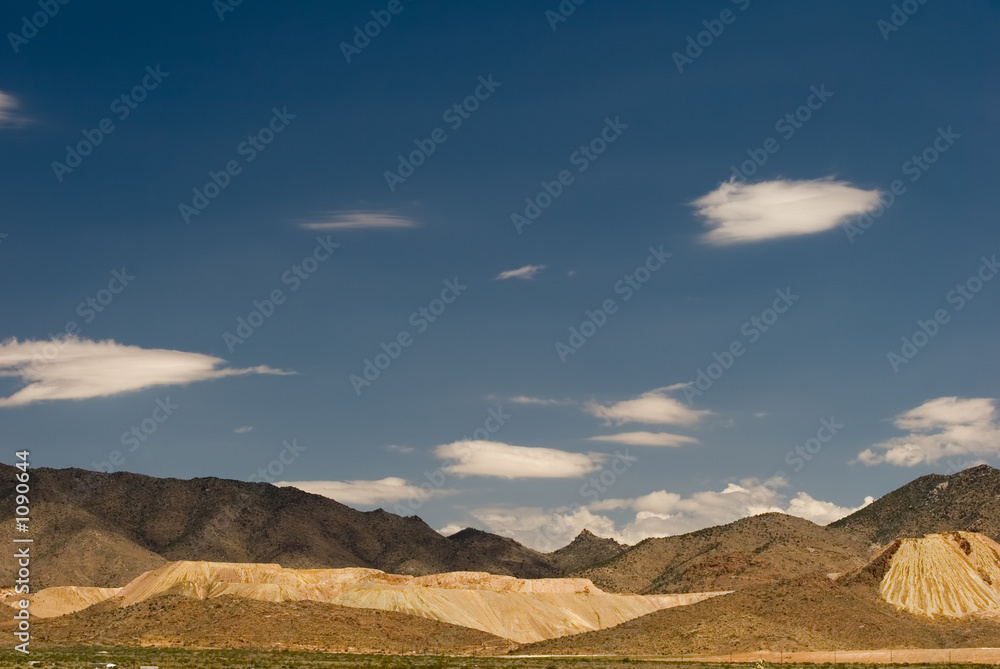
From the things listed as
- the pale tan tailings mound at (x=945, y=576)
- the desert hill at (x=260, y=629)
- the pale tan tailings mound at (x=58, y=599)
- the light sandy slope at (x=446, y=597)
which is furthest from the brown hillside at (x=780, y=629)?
the pale tan tailings mound at (x=58, y=599)

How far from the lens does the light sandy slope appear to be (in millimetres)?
133250

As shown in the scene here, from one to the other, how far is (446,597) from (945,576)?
201 ft

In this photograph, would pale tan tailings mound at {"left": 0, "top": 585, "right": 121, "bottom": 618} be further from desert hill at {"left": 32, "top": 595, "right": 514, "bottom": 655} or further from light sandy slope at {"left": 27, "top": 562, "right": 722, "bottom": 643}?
desert hill at {"left": 32, "top": 595, "right": 514, "bottom": 655}

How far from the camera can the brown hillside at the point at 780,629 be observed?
351ft

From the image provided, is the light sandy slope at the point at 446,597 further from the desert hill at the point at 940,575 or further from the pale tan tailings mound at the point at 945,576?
the pale tan tailings mound at the point at 945,576

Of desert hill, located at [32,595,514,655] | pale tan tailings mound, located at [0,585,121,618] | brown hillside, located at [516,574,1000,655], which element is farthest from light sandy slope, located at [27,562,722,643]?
brown hillside, located at [516,574,1000,655]

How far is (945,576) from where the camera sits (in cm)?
13550

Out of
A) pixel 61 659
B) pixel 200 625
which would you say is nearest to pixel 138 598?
pixel 200 625

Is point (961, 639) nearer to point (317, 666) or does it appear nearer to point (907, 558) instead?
point (907, 558)

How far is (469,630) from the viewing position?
12338 cm

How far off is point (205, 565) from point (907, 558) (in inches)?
3675

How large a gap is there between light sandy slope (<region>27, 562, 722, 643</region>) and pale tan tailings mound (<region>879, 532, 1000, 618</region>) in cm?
3396

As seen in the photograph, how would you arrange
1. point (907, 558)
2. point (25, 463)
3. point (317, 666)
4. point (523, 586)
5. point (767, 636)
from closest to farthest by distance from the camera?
point (25, 463) < point (317, 666) < point (767, 636) < point (907, 558) < point (523, 586)

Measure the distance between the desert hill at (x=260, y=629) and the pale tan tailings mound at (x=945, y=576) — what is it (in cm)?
5036
